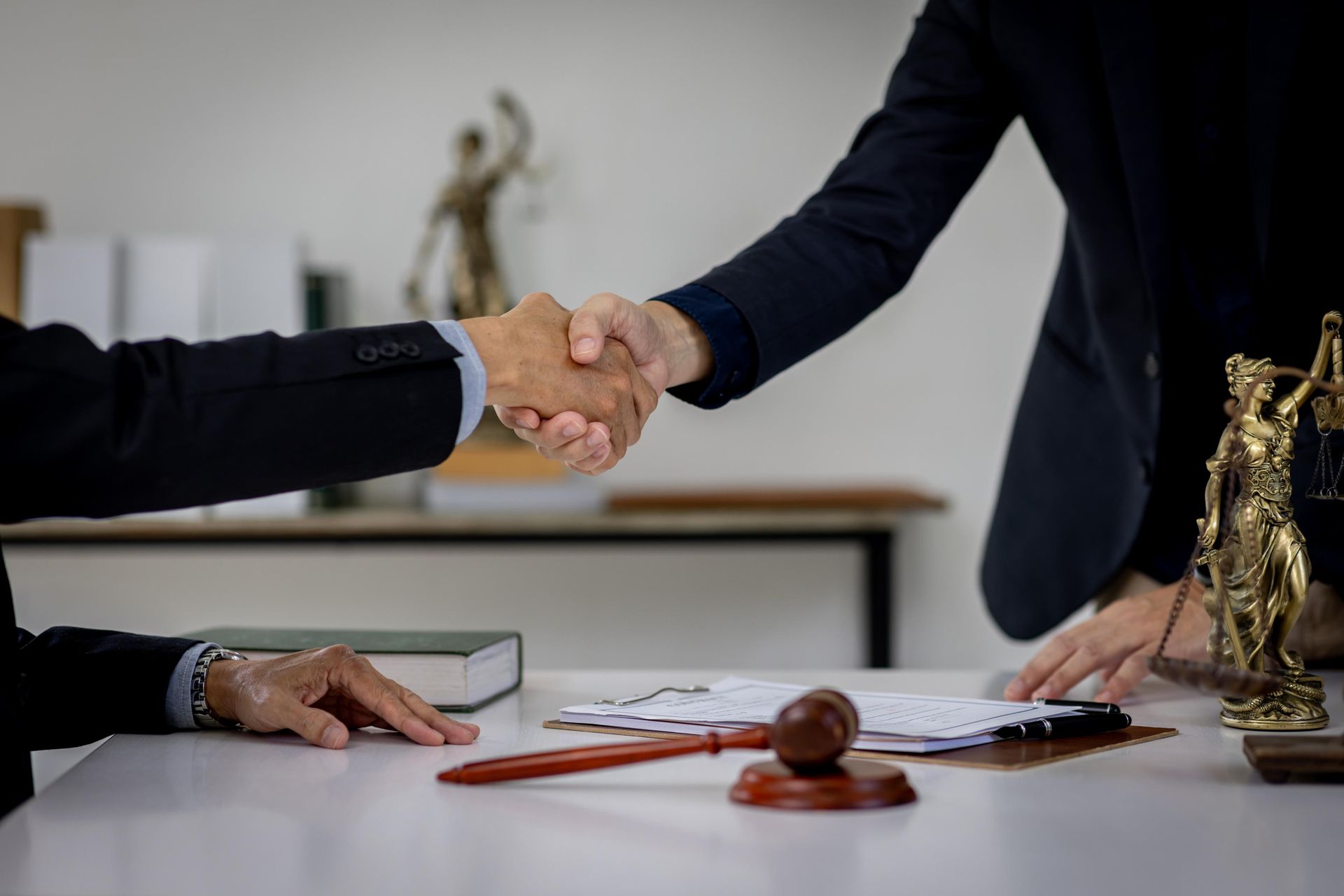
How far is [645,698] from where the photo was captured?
3.23 feet

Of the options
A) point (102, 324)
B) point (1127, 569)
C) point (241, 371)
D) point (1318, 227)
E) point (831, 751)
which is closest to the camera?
point (831, 751)

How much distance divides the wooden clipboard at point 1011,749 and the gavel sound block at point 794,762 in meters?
0.07

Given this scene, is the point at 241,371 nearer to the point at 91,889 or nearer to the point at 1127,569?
the point at 91,889

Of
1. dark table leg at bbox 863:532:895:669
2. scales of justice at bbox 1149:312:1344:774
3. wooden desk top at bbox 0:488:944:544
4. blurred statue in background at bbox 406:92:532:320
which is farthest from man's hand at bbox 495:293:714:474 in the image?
blurred statue in background at bbox 406:92:532:320

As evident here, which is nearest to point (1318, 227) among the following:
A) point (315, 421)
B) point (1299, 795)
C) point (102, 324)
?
point (1299, 795)

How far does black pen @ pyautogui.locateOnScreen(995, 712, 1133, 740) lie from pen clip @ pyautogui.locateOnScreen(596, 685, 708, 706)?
27 centimetres

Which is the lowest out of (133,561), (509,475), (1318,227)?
(133,561)

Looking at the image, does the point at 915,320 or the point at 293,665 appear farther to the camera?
the point at 915,320

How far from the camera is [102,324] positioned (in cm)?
237

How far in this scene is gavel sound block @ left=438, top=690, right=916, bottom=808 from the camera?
69 cm

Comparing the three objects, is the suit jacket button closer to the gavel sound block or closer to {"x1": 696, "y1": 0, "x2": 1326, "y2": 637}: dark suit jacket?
{"x1": 696, "y1": 0, "x2": 1326, "y2": 637}: dark suit jacket

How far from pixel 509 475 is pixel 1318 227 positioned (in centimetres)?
151

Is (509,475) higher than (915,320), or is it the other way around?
(915,320)

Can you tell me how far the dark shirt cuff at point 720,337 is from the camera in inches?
49.9
